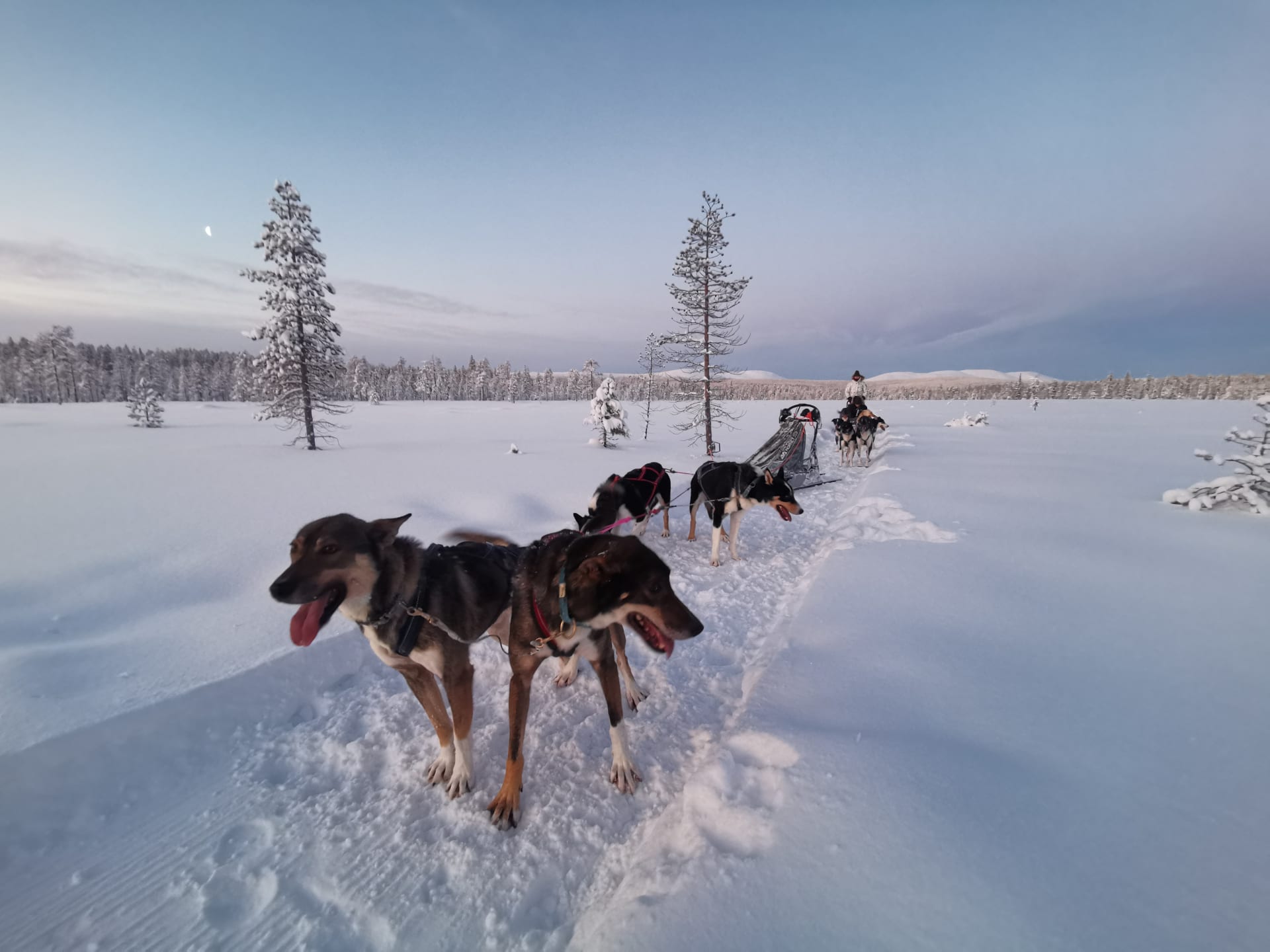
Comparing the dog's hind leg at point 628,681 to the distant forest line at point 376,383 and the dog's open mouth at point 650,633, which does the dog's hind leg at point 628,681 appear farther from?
the distant forest line at point 376,383

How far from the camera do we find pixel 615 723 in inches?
115

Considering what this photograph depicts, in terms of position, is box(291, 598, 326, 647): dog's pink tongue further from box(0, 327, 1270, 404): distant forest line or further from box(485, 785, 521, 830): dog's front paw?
box(0, 327, 1270, 404): distant forest line

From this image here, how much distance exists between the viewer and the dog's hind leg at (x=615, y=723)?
9.51 feet

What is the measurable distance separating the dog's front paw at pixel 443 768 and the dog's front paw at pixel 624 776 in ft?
3.38

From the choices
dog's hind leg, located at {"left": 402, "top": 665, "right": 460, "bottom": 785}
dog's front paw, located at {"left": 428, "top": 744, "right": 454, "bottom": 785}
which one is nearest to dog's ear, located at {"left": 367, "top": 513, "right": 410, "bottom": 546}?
dog's hind leg, located at {"left": 402, "top": 665, "right": 460, "bottom": 785}

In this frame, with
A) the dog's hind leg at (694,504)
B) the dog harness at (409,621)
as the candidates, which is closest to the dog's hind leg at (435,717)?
the dog harness at (409,621)

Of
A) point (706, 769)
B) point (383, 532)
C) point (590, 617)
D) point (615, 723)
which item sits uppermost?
point (383, 532)

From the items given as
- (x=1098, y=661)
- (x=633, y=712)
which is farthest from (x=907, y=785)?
(x=1098, y=661)

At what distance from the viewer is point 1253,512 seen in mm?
6852

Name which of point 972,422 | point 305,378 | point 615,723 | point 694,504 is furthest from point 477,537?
point 972,422

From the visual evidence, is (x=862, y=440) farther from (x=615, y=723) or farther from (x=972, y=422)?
(x=972, y=422)

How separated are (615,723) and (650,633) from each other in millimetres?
720

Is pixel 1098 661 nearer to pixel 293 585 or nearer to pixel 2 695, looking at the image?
pixel 293 585

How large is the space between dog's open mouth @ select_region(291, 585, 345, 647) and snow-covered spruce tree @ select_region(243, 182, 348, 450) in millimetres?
16529
